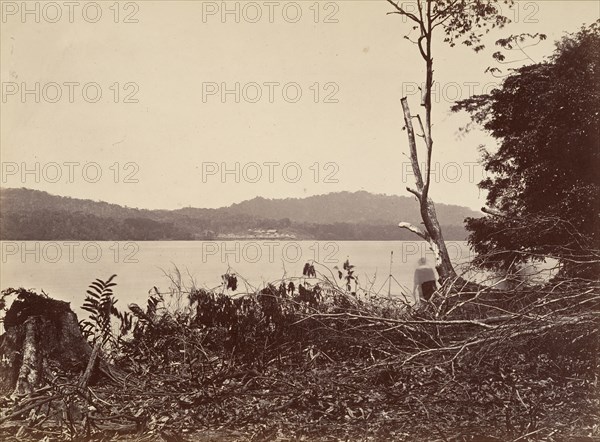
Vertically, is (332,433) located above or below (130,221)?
below

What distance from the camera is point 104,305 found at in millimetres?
5871

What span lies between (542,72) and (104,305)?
570 cm

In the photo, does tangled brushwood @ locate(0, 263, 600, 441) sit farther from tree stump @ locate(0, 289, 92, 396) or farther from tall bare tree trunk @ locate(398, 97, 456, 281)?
tall bare tree trunk @ locate(398, 97, 456, 281)

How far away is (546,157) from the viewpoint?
7.08 m

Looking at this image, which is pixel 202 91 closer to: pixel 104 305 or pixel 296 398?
pixel 104 305

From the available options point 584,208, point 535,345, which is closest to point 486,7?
point 584,208

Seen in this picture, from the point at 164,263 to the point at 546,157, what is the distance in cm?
469

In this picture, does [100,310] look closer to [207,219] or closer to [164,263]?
[164,263]
